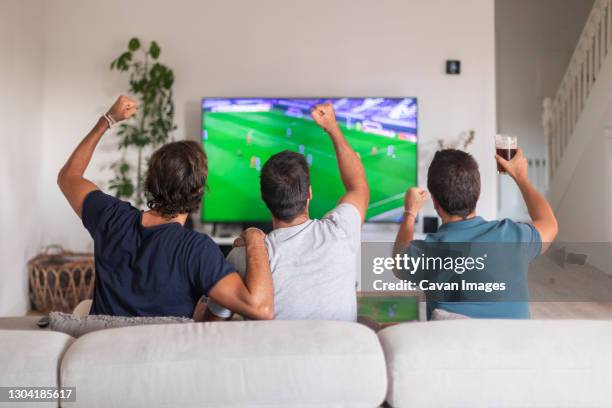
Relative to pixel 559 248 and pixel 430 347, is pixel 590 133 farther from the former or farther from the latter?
pixel 430 347

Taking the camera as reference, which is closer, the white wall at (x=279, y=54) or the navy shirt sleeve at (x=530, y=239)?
the navy shirt sleeve at (x=530, y=239)

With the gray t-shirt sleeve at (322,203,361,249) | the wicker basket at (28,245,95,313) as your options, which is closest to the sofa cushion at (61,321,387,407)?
the gray t-shirt sleeve at (322,203,361,249)

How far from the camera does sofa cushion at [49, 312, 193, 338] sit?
1520mm

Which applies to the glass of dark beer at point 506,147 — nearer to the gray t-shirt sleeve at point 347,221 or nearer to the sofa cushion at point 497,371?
the gray t-shirt sleeve at point 347,221

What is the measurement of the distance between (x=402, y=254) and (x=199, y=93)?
136 inches

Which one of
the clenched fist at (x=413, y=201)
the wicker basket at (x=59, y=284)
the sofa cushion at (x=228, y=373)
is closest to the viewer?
the sofa cushion at (x=228, y=373)

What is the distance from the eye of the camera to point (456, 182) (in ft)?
5.85

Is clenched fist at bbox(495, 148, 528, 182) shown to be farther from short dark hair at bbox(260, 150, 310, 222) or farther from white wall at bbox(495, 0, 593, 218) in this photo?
white wall at bbox(495, 0, 593, 218)

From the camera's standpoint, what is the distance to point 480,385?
1.26 meters

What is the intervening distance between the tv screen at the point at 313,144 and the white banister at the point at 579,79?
202cm

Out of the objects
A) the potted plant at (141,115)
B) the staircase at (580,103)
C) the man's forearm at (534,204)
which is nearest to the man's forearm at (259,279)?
the man's forearm at (534,204)

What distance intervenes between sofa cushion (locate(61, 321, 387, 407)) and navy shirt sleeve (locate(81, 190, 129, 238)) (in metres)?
0.50

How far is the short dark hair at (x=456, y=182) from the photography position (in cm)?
179

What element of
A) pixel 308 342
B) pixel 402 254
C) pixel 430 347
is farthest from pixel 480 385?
pixel 402 254
